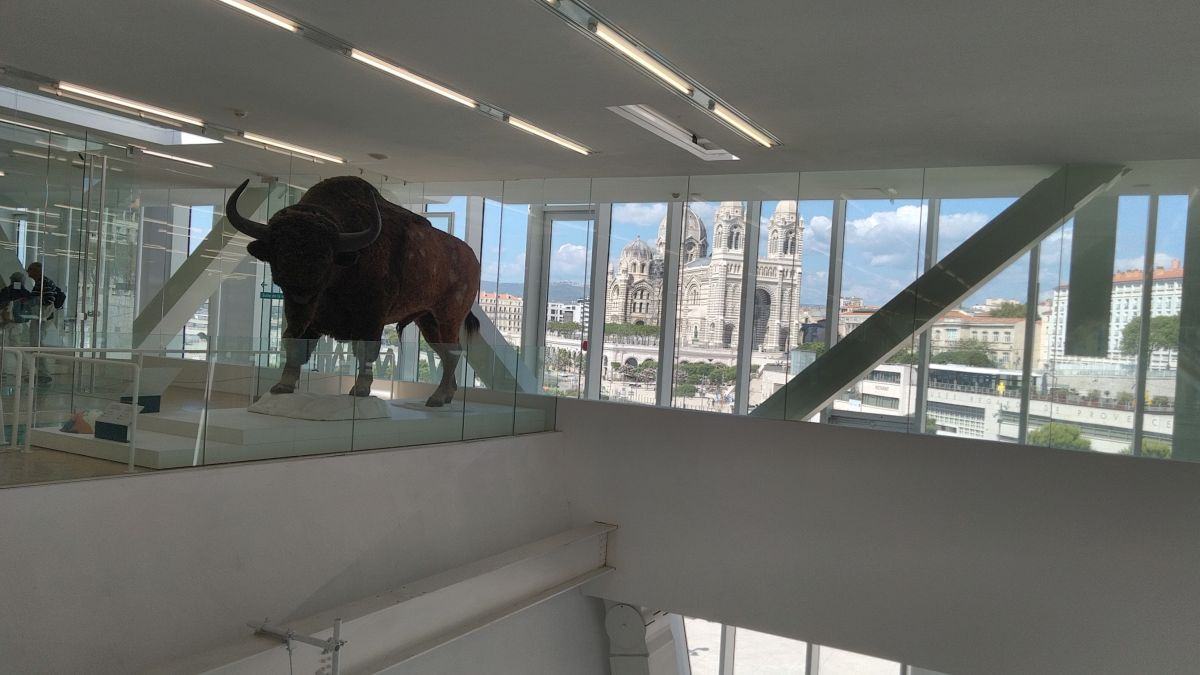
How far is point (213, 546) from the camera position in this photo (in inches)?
205

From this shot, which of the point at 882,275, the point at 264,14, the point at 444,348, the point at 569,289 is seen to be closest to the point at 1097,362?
the point at 882,275

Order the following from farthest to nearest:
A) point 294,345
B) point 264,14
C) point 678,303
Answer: point 678,303
point 294,345
point 264,14

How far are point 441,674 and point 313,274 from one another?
3696 millimetres

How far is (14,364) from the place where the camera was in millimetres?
5102

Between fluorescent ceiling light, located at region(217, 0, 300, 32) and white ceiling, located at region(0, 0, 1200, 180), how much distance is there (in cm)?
12

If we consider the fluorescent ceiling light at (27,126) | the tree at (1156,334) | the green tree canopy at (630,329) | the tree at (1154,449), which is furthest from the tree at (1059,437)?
the fluorescent ceiling light at (27,126)

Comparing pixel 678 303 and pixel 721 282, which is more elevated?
pixel 721 282

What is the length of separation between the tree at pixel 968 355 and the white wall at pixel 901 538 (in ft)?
2.84

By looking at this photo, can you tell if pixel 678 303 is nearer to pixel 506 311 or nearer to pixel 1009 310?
pixel 506 311

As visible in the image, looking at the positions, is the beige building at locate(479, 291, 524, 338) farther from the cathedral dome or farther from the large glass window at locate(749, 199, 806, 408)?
the large glass window at locate(749, 199, 806, 408)

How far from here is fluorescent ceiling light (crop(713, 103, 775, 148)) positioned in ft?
21.2

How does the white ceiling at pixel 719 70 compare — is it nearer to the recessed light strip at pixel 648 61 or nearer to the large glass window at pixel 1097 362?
the recessed light strip at pixel 648 61

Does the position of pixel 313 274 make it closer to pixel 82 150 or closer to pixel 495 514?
pixel 495 514

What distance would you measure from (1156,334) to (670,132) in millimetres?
4380
